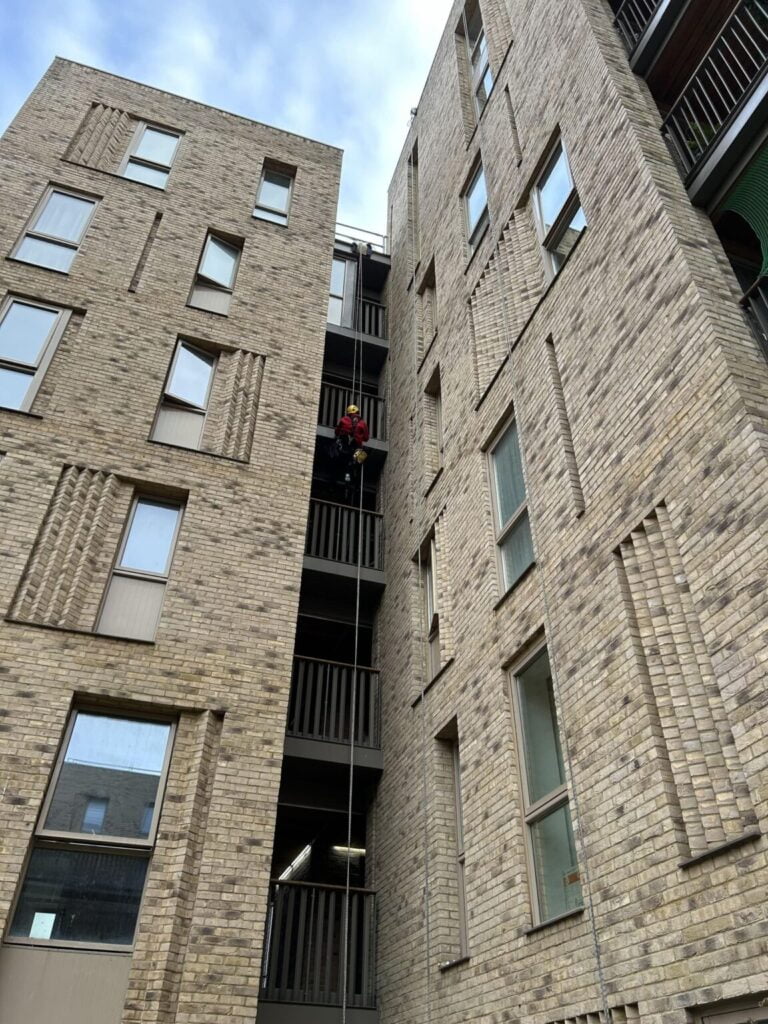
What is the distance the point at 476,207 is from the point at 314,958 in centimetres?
1152

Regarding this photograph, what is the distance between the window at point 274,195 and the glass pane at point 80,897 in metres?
11.9

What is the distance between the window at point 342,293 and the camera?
18.0 meters

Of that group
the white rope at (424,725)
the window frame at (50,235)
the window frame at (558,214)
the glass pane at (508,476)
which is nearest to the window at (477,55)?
the white rope at (424,725)

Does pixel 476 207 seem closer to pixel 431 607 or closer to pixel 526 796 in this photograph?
pixel 431 607

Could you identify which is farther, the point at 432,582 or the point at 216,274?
the point at 216,274

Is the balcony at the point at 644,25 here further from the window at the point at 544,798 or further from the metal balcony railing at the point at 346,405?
the metal balcony railing at the point at 346,405

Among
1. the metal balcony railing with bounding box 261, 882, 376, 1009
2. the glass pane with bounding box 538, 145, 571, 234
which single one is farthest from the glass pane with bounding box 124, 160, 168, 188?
the metal balcony railing with bounding box 261, 882, 376, 1009

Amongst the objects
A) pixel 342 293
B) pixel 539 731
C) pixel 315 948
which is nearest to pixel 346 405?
pixel 342 293

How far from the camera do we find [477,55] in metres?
16.1

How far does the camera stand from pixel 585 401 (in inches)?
305

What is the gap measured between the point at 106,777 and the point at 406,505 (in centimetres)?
654

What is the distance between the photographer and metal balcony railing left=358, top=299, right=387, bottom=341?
693 inches

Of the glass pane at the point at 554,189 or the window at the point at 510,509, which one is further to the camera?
the glass pane at the point at 554,189

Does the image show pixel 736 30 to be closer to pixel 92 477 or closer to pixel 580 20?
pixel 580 20
